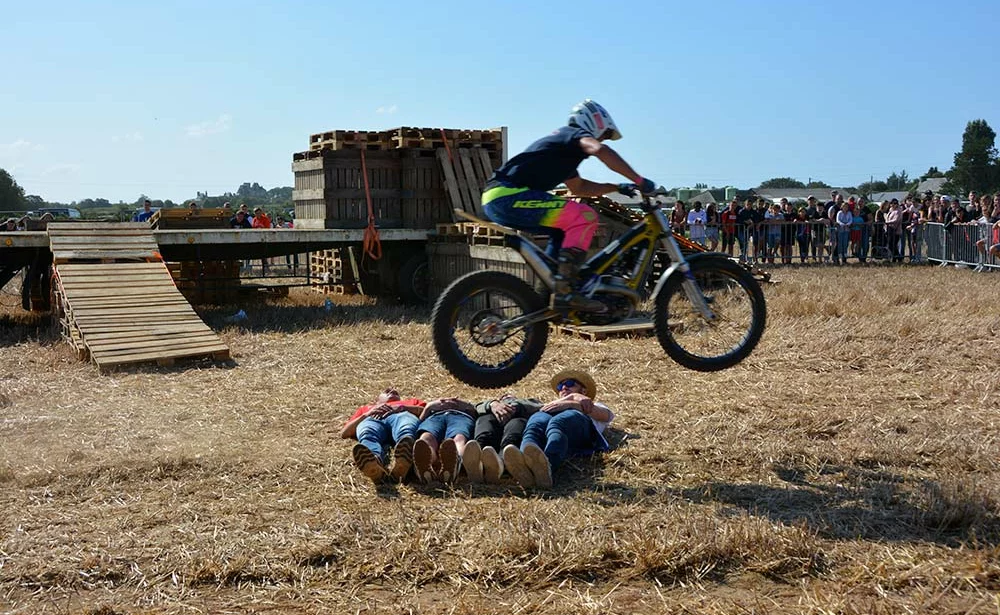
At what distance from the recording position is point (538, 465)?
6.92 m

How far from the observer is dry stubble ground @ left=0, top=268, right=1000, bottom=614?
531 cm

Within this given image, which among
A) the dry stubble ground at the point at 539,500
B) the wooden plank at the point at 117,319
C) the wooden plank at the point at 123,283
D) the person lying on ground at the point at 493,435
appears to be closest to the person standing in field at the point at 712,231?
the dry stubble ground at the point at 539,500

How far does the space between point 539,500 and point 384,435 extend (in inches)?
56.6

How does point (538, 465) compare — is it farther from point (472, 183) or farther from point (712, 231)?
point (712, 231)

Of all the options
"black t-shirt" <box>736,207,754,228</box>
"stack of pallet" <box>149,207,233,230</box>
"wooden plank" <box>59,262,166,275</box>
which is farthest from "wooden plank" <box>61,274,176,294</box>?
"black t-shirt" <box>736,207,754,228</box>

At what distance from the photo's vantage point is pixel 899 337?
12.7 meters

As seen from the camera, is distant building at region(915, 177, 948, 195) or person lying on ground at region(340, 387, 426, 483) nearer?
person lying on ground at region(340, 387, 426, 483)

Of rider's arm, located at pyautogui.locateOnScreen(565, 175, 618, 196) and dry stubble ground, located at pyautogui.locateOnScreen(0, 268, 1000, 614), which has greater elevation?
rider's arm, located at pyautogui.locateOnScreen(565, 175, 618, 196)

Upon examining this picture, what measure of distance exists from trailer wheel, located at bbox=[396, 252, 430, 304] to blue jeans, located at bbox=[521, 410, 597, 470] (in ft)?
37.4

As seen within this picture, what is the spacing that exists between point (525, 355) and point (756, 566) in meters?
2.60

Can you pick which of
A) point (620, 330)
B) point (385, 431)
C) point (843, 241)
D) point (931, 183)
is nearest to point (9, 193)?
point (843, 241)

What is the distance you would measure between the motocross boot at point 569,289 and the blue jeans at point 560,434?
78 cm

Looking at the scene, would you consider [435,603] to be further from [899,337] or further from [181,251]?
[181,251]

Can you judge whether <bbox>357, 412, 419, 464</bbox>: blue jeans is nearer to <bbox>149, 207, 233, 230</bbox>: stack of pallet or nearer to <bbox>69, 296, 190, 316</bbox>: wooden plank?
<bbox>69, 296, 190, 316</bbox>: wooden plank
